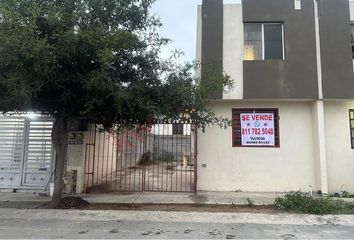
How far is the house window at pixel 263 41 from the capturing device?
523 inches

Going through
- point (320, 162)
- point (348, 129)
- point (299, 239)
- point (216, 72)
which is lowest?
point (299, 239)

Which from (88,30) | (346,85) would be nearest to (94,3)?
(88,30)

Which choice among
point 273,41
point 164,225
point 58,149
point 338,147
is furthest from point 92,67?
point 338,147

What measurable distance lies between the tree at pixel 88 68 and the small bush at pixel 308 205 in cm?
322

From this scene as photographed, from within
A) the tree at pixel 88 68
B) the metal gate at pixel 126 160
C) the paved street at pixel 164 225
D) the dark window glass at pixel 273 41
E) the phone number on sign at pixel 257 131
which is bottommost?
the paved street at pixel 164 225

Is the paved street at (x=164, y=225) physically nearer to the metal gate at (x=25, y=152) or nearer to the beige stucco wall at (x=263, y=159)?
the metal gate at (x=25, y=152)

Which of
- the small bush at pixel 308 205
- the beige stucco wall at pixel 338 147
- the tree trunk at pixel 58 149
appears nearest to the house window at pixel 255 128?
the beige stucco wall at pixel 338 147

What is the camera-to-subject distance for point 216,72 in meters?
11.3

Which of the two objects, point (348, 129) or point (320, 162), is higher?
point (348, 129)

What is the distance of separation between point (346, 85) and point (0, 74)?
10.9 meters

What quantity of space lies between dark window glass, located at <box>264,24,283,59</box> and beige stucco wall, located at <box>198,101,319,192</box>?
70.6 inches

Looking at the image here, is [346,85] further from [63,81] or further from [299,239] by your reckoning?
[63,81]

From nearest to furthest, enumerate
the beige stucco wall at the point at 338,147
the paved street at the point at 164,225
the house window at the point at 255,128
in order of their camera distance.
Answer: the paved street at the point at 164,225, the beige stucco wall at the point at 338,147, the house window at the point at 255,128

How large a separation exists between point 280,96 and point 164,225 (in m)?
6.71
